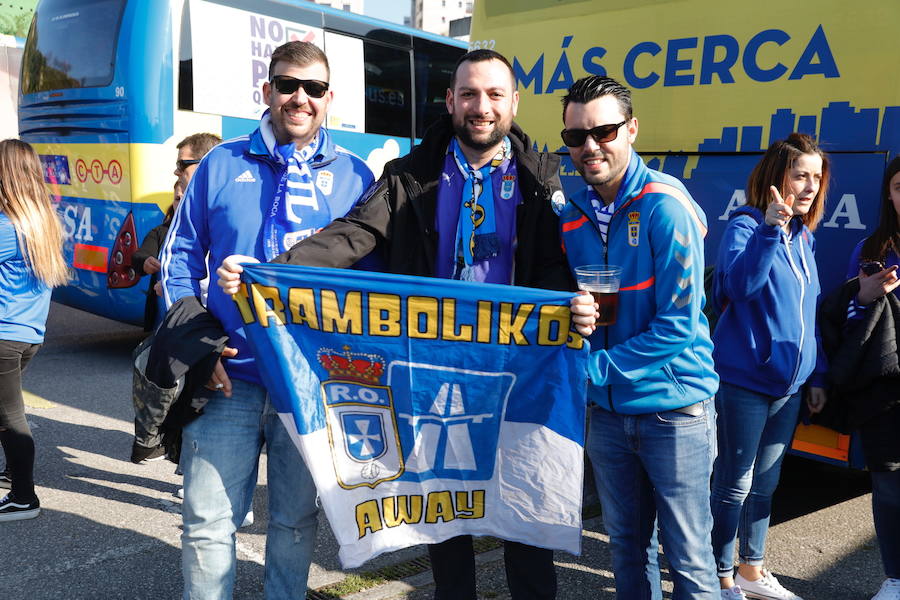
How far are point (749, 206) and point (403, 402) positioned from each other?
1.67 meters

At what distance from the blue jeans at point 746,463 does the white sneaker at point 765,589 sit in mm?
69

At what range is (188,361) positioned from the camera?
2.53m

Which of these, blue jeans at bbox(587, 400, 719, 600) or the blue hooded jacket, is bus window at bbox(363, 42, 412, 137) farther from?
blue jeans at bbox(587, 400, 719, 600)

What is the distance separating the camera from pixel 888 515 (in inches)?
129

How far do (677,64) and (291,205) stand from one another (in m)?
2.70

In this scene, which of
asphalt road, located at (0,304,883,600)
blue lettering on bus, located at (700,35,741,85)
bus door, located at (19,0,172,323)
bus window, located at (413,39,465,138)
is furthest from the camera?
bus window, located at (413,39,465,138)

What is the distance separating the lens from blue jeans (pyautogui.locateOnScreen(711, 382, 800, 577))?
319 cm

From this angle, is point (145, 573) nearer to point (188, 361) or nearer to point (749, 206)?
point (188, 361)

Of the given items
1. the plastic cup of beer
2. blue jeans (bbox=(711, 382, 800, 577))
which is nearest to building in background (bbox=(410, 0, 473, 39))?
blue jeans (bbox=(711, 382, 800, 577))

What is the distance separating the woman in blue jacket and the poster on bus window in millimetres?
3396

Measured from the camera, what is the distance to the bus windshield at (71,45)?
7.22m

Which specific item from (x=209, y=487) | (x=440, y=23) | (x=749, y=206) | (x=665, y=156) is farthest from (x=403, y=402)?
(x=440, y=23)

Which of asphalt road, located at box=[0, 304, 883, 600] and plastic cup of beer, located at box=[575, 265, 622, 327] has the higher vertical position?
plastic cup of beer, located at box=[575, 265, 622, 327]

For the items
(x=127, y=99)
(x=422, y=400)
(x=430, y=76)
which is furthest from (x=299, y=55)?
(x=430, y=76)
